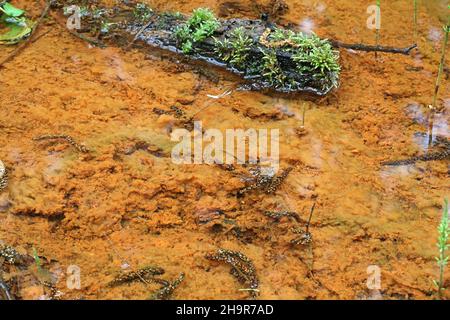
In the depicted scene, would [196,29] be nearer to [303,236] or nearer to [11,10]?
[11,10]

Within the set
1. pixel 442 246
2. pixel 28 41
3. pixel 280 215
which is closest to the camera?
pixel 442 246

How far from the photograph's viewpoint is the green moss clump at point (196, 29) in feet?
18.3

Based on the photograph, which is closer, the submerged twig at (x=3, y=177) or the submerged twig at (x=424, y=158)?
the submerged twig at (x=3, y=177)

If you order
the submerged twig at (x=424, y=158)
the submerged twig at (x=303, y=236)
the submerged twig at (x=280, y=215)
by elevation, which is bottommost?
the submerged twig at (x=303, y=236)

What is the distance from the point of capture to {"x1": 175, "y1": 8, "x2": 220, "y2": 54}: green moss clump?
5582 mm

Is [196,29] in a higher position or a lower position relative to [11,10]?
lower

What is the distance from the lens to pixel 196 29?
222 inches

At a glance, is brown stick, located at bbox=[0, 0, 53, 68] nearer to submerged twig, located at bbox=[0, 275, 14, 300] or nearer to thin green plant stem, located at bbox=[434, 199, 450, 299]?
submerged twig, located at bbox=[0, 275, 14, 300]

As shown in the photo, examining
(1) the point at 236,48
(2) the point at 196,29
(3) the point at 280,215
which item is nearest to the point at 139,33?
(2) the point at 196,29

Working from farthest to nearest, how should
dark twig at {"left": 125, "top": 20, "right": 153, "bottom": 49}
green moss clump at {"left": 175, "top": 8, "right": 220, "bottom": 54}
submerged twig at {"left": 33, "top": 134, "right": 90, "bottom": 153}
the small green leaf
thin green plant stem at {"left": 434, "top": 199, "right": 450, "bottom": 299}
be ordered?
1. the small green leaf
2. dark twig at {"left": 125, "top": 20, "right": 153, "bottom": 49}
3. green moss clump at {"left": 175, "top": 8, "right": 220, "bottom": 54}
4. submerged twig at {"left": 33, "top": 134, "right": 90, "bottom": 153}
5. thin green plant stem at {"left": 434, "top": 199, "right": 450, "bottom": 299}

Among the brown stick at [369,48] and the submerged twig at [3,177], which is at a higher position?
the brown stick at [369,48]

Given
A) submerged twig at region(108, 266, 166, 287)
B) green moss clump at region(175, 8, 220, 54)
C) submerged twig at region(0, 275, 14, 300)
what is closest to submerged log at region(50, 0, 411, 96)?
green moss clump at region(175, 8, 220, 54)

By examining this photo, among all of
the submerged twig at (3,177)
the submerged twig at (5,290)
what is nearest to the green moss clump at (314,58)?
the submerged twig at (3,177)

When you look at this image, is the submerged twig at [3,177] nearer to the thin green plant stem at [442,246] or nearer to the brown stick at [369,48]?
the thin green plant stem at [442,246]
